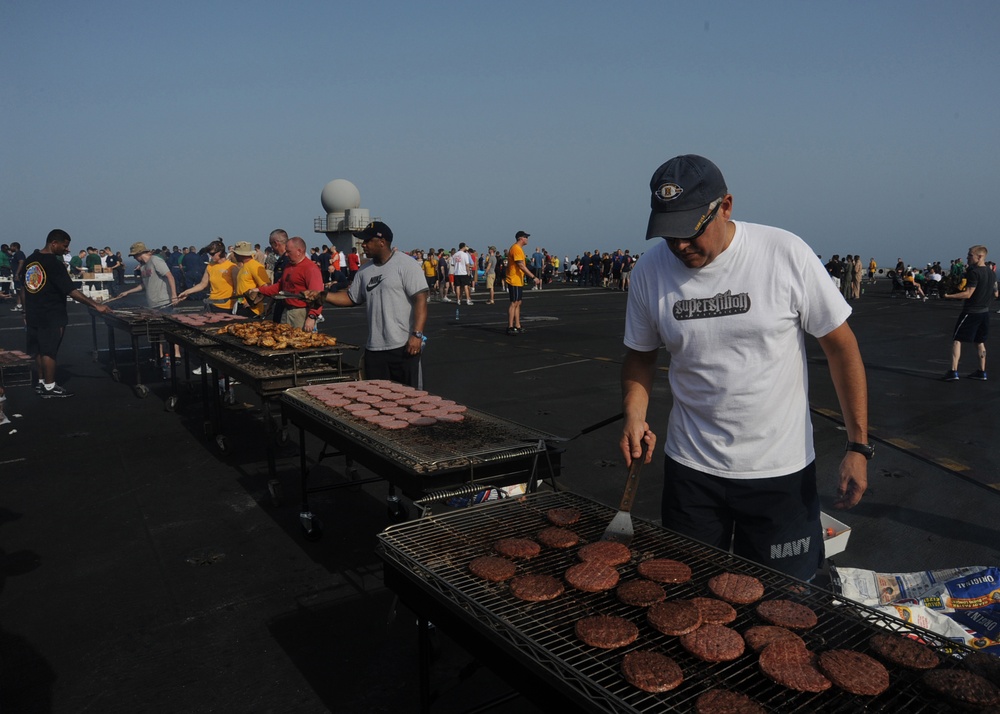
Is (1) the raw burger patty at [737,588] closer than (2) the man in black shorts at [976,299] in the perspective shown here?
Yes

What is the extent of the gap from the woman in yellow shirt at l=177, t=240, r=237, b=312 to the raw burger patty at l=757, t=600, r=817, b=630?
10.3 meters

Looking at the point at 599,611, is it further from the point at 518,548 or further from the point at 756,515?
the point at 756,515

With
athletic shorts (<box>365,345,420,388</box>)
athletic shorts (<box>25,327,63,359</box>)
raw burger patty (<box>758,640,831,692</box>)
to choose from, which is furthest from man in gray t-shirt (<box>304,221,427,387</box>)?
athletic shorts (<box>25,327,63,359</box>)

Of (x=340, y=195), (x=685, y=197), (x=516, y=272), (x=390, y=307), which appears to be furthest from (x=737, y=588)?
(x=340, y=195)

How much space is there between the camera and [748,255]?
97.0 inches

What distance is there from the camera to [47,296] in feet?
30.9

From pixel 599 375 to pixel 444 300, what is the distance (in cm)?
1718

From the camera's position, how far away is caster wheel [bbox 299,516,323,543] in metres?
4.98

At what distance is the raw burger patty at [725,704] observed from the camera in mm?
1604

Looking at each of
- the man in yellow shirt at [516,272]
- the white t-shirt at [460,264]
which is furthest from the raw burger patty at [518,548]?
the white t-shirt at [460,264]

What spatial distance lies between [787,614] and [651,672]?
1.72 ft

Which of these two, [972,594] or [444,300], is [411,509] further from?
[444,300]

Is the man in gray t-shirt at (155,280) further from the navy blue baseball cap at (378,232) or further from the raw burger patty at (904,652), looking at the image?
the raw burger patty at (904,652)

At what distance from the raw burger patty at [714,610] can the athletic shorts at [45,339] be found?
409 inches
